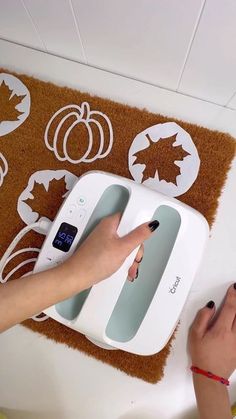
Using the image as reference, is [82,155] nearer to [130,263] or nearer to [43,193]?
[43,193]

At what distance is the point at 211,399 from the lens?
73cm

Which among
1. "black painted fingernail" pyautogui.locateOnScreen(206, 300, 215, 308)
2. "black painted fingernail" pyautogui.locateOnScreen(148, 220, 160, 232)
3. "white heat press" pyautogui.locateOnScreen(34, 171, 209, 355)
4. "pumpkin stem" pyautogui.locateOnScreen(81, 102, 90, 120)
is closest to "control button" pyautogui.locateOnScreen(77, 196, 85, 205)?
"white heat press" pyautogui.locateOnScreen(34, 171, 209, 355)

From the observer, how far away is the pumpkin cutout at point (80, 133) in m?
0.83

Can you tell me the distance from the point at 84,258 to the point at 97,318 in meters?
0.14

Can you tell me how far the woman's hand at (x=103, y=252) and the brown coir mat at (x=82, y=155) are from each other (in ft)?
0.72

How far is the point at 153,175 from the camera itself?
0.80 meters

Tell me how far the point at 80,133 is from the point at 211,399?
648mm

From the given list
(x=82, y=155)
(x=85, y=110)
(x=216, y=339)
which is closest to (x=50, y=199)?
(x=82, y=155)

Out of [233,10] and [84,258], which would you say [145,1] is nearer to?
[233,10]

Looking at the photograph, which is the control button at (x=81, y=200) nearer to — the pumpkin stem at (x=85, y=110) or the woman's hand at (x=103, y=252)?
the woman's hand at (x=103, y=252)

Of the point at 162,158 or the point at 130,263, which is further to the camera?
the point at 162,158

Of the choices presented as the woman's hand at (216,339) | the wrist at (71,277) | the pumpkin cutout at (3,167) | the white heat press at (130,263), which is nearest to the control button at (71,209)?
the white heat press at (130,263)

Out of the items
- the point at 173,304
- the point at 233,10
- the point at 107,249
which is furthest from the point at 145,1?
the point at 173,304

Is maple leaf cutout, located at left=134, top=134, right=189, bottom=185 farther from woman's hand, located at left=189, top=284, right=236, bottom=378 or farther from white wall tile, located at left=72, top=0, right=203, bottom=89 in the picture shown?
woman's hand, located at left=189, top=284, right=236, bottom=378
